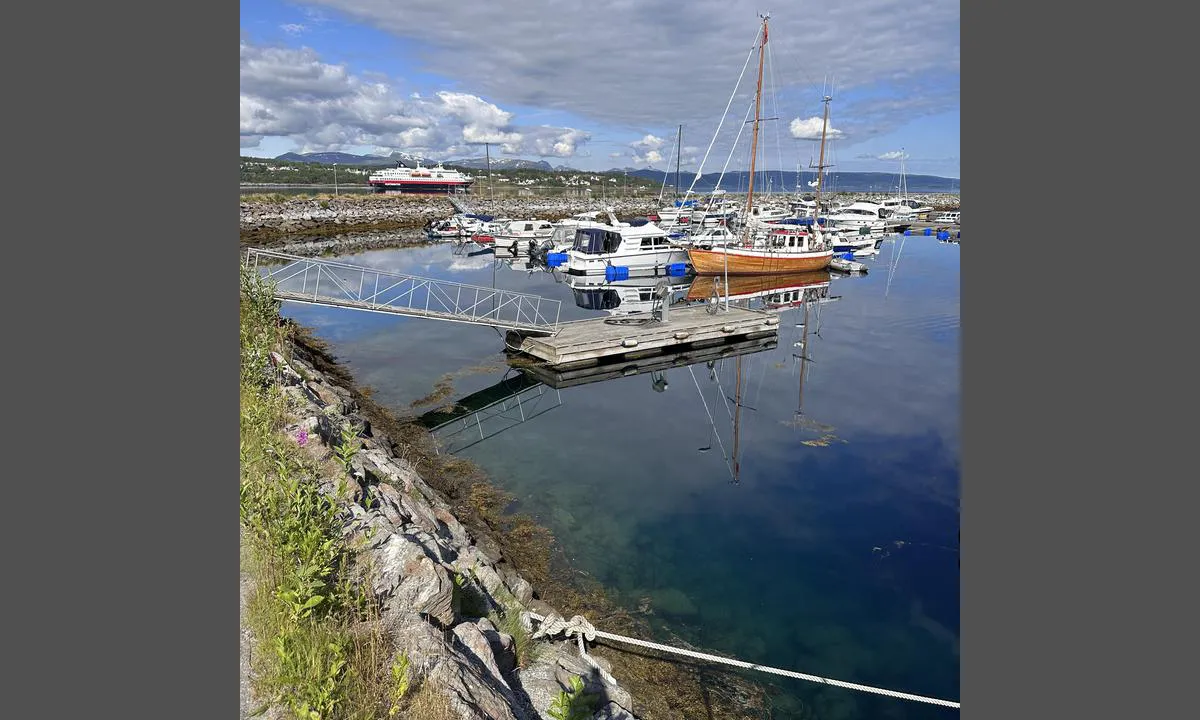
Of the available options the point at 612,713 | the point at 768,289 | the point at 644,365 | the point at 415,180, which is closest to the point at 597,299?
the point at 768,289

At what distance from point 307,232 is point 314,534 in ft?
185

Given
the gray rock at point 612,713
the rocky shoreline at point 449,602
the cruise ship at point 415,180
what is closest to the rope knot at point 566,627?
the rocky shoreline at point 449,602

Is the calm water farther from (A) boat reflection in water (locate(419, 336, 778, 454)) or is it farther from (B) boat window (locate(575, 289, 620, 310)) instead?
(B) boat window (locate(575, 289, 620, 310))

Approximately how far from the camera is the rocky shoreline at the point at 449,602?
4816 mm

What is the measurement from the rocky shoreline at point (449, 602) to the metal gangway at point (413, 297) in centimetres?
953

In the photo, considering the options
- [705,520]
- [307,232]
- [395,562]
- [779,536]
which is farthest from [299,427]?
[307,232]

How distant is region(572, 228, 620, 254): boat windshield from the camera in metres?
40.2

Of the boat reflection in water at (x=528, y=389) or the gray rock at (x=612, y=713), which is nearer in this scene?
the gray rock at (x=612, y=713)

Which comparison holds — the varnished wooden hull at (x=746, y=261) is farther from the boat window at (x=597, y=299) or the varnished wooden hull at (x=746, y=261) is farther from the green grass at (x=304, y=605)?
the green grass at (x=304, y=605)

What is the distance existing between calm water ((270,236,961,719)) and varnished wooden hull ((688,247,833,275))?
48.8ft

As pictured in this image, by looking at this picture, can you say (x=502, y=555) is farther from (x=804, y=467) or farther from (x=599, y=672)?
(x=804, y=467)

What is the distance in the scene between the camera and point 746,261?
1594 inches

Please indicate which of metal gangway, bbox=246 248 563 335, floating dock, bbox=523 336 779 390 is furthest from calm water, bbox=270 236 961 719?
metal gangway, bbox=246 248 563 335

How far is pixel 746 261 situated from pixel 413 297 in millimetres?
21629
